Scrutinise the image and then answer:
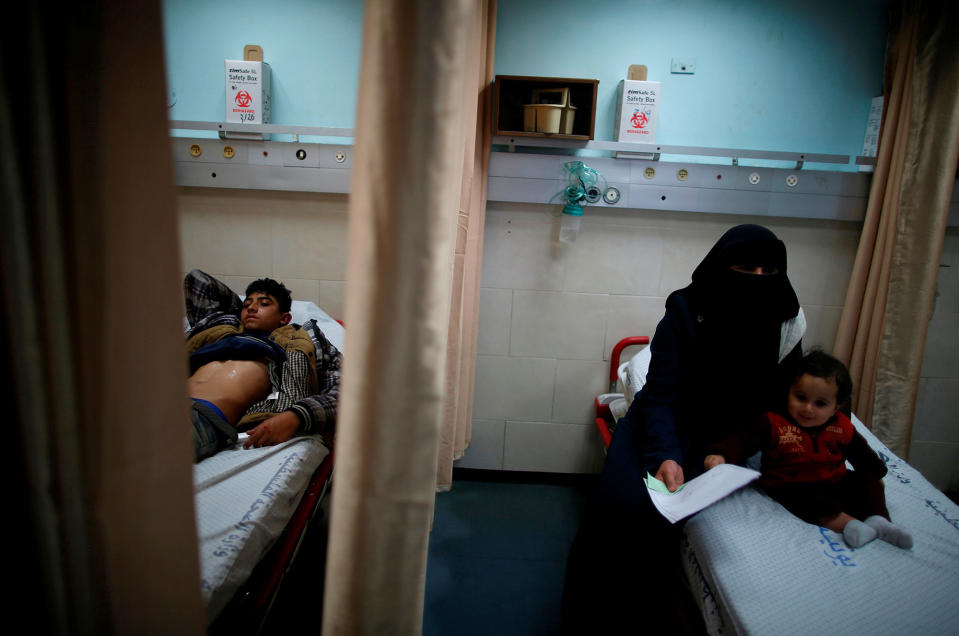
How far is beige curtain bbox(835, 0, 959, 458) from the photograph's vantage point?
210 cm

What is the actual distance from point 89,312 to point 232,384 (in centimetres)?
156

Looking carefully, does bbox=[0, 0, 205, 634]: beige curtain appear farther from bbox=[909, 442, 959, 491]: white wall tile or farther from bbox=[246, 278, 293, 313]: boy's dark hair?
bbox=[909, 442, 959, 491]: white wall tile

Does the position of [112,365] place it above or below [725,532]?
above

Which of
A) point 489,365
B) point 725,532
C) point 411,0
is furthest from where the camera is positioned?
point 489,365

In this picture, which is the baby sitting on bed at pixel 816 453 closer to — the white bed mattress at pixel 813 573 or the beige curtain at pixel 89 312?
the white bed mattress at pixel 813 573

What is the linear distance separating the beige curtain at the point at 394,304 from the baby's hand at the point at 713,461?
1.23 metres

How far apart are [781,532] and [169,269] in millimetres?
1607

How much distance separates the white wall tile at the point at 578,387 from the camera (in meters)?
2.68

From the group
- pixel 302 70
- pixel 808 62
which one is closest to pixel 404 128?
pixel 302 70

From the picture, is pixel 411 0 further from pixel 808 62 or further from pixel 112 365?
pixel 808 62

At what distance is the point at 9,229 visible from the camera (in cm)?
35

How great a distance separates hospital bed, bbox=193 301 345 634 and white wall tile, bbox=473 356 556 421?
3.86ft

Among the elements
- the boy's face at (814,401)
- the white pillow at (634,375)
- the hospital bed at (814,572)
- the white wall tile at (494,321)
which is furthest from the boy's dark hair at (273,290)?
the boy's face at (814,401)

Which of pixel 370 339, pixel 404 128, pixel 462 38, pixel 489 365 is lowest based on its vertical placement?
pixel 489 365
